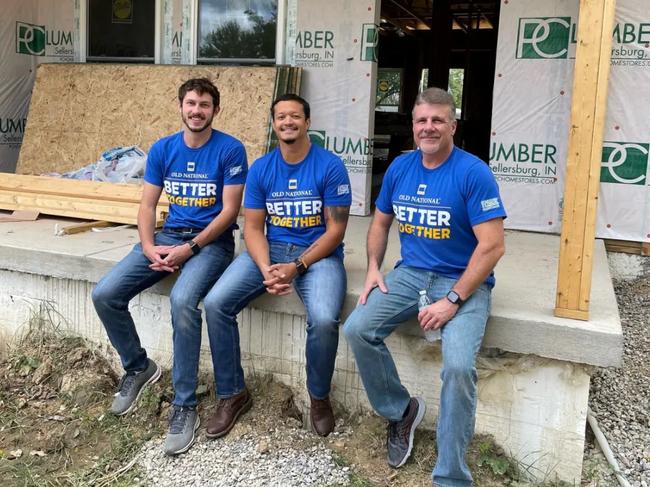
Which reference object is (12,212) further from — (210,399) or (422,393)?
(422,393)

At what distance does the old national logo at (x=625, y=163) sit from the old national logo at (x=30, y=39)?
624 centimetres

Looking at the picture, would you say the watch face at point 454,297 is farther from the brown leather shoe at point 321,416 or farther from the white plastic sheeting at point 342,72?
the white plastic sheeting at point 342,72

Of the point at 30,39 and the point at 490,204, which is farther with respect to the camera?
the point at 30,39

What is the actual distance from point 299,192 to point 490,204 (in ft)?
3.23

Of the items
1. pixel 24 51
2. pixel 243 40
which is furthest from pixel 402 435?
pixel 24 51

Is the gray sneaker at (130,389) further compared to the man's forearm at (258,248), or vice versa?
the gray sneaker at (130,389)

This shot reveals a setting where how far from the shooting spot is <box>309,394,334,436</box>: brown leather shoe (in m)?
3.20

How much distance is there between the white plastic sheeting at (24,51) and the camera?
7434 millimetres

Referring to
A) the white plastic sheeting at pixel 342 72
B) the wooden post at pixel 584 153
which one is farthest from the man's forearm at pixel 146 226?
the white plastic sheeting at pixel 342 72

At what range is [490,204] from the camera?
2.72 metres

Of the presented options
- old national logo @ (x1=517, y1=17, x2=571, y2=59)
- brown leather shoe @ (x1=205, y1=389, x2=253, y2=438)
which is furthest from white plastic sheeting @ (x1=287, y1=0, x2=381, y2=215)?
brown leather shoe @ (x1=205, y1=389, x2=253, y2=438)

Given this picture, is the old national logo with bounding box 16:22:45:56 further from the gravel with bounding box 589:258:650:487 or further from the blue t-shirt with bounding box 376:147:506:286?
the gravel with bounding box 589:258:650:487

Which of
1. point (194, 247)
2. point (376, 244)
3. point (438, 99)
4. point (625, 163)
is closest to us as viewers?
point (438, 99)

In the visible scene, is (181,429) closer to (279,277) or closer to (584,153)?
(279,277)
